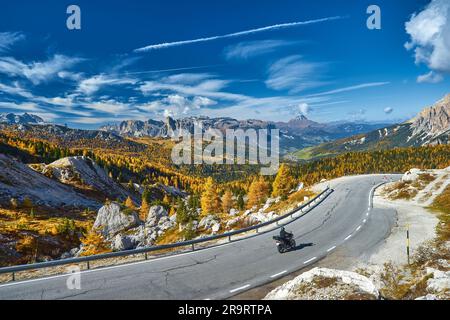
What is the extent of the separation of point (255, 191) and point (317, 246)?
59.4m

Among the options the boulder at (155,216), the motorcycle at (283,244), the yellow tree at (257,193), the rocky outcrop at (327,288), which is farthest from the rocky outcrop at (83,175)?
the rocky outcrop at (327,288)

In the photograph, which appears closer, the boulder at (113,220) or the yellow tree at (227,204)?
the boulder at (113,220)

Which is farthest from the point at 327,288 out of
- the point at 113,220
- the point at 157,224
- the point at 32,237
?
the point at 113,220

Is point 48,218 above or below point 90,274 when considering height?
below

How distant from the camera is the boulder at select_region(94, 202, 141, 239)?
243ft

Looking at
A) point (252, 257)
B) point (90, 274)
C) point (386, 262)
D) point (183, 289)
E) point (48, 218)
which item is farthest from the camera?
point (48, 218)

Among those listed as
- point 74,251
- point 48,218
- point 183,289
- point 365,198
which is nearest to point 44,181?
point 48,218

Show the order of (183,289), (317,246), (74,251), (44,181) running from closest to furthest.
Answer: (183,289) → (317,246) → (74,251) → (44,181)

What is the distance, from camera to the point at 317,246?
2144cm

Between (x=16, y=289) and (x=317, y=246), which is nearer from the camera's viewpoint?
(x=16, y=289)

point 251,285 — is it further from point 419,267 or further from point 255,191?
point 255,191

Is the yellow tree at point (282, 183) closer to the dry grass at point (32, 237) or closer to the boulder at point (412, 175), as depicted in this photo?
the boulder at point (412, 175)

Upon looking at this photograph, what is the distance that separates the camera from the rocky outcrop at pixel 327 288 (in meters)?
10.2

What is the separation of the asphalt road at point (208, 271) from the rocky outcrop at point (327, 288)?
268 centimetres
